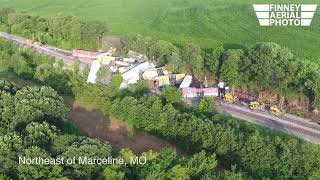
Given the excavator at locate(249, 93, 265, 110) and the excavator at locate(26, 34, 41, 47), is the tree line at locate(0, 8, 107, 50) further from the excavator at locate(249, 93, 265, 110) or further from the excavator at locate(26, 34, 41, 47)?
the excavator at locate(249, 93, 265, 110)

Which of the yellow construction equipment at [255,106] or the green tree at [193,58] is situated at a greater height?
the green tree at [193,58]

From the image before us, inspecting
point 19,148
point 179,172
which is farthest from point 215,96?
point 19,148

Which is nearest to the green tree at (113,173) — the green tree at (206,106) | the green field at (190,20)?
the green tree at (206,106)

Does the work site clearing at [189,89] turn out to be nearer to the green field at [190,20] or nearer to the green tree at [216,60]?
the green tree at [216,60]

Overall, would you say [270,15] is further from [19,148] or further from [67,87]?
[19,148]

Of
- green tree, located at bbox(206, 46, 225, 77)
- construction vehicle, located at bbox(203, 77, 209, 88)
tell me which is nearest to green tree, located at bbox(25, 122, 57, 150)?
construction vehicle, located at bbox(203, 77, 209, 88)
